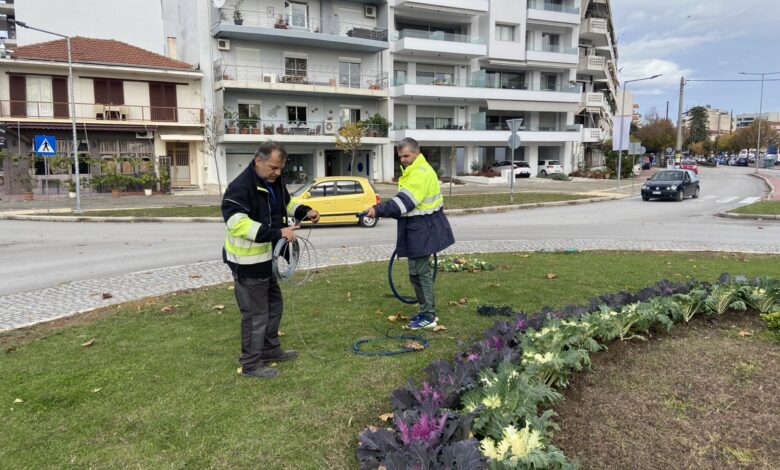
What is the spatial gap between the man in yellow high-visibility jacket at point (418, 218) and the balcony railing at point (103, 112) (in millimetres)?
30434

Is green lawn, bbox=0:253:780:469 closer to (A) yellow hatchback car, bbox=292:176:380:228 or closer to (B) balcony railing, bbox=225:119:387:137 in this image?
(A) yellow hatchback car, bbox=292:176:380:228

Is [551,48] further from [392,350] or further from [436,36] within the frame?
[392,350]

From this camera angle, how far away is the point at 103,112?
3117cm

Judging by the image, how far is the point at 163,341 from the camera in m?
5.34

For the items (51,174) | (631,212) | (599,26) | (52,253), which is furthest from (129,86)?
(599,26)

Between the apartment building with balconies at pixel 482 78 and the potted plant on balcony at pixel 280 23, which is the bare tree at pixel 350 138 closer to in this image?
the apartment building with balconies at pixel 482 78

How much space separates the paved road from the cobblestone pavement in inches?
19.5

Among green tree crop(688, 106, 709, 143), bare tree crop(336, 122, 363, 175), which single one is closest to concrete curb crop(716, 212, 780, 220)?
bare tree crop(336, 122, 363, 175)

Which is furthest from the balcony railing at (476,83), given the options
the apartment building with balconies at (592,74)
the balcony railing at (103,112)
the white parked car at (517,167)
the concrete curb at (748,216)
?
the concrete curb at (748,216)

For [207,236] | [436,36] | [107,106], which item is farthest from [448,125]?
[207,236]

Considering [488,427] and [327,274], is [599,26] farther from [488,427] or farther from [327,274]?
[488,427]

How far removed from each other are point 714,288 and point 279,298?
4259 mm

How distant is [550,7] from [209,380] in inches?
1978

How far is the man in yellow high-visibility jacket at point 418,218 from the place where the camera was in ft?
17.4
